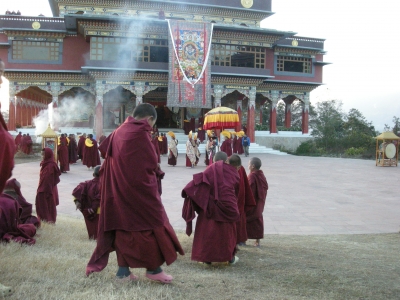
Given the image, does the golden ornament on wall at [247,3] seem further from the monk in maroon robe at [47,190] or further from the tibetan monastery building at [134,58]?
the monk in maroon robe at [47,190]

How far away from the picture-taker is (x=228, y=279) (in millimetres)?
4336

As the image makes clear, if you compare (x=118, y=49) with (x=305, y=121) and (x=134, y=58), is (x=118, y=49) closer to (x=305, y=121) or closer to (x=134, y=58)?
(x=134, y=58)

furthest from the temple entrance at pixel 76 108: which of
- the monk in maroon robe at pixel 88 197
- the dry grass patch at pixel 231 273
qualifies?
the monk in maroon robe at pixel 88 197

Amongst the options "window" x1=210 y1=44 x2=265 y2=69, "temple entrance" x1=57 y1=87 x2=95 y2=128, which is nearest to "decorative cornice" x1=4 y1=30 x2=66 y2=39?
"temple entrance" x1=57 y1=87 x2=95 y2=128

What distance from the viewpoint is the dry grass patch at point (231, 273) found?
367 centimetres

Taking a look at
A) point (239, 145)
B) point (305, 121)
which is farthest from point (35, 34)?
point (305, 121)

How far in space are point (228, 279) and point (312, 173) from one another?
13.2m

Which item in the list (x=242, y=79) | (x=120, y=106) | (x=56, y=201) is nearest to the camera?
(x=56, y=201)

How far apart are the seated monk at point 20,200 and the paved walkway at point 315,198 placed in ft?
8.72

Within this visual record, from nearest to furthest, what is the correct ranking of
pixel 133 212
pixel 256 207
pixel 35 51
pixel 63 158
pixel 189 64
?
pixel 133 212 < pixel 256 207 < pixel 63 158 < pixel 189 64 < pixel 35 51

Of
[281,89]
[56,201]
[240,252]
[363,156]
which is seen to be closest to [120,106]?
[281,89]

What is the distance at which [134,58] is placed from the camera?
27.2 m

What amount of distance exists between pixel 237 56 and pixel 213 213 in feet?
84.4

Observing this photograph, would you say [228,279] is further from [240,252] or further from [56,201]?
[56,201]
